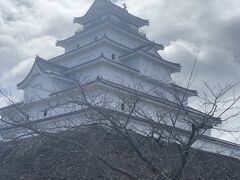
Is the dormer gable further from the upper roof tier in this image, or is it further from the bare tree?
the bare tree

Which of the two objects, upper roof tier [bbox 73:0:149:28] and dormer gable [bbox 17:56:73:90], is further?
upper roof tier [bbox 73:0:149:28]

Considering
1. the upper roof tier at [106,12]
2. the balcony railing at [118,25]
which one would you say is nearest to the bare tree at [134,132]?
the balcony railing at [118,25]

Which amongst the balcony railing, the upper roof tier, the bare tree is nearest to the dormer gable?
the balcony railing

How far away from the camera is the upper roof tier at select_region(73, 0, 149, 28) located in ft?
99.3

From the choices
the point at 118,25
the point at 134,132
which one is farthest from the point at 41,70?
the point at 134,132

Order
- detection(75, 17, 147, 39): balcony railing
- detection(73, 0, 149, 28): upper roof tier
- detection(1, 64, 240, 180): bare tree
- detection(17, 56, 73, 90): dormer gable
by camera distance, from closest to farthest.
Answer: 1. detection(1, 64, 240, 180): bare tree
2. detection(17, 56, 73, 90): dormer gable
3. detection(75, 17, 147, 39): balcony railing
4. detection(73, 0, 149, 28): upper roof tier

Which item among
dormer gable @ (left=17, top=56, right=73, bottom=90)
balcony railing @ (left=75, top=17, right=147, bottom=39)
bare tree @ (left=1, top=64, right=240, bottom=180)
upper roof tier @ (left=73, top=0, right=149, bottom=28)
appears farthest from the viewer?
Answer: upper roof tier @ (left=73, top=0, right=149, bottom=28)

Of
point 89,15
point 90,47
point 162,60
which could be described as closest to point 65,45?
point 89,15

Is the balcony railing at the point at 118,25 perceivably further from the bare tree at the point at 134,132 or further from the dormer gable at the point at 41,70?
the bare tree at the point at 134,132

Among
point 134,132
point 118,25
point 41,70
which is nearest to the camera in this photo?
point 134,132

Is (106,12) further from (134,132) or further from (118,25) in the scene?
(134,132)

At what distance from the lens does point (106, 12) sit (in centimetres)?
2964

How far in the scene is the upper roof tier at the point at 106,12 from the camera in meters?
30.3

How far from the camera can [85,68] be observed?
991 inches
